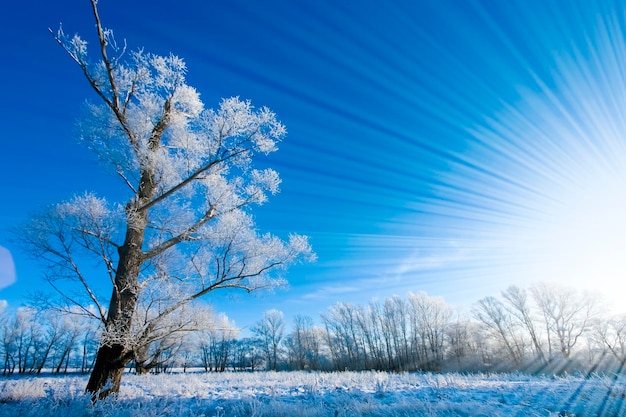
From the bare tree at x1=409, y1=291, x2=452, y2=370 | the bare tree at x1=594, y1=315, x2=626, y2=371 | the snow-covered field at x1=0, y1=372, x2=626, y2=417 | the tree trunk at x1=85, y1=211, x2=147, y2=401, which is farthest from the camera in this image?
the bare tree at x1=409, y1=291, x2=452, y2=370

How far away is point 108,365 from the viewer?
6008mm

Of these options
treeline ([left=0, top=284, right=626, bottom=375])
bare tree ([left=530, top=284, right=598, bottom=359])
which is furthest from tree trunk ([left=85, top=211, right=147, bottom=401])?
bare tree ([left=530, top=284, right=598, bottom=359])

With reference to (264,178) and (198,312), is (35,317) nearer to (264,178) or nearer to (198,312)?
(198,312)

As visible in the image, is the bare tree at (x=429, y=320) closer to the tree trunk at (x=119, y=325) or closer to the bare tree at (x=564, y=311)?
the bare tree at (x=564, y=311)

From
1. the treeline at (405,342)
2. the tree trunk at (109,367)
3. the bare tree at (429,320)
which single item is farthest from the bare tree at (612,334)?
the tree trunk at (109,367)

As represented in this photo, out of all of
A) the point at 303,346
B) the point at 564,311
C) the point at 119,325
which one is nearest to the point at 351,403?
the point at 119,325

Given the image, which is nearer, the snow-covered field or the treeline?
the snow-covered field

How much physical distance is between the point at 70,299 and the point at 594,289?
47885mm

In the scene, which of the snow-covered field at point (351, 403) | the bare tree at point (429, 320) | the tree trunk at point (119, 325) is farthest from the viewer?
the bare tree at point (429, 320)

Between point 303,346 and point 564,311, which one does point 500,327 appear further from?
point 303,346

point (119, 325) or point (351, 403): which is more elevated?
point (119, 325)

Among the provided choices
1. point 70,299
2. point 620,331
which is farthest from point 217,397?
point 620,331

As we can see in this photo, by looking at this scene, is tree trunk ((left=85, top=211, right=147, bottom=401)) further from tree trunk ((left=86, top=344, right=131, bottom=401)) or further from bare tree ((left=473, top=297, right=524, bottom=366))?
bare tree ((left=473, top=297, right=524, bottom=366))

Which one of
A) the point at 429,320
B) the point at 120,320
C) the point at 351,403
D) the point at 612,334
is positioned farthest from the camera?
the point at 429,320
